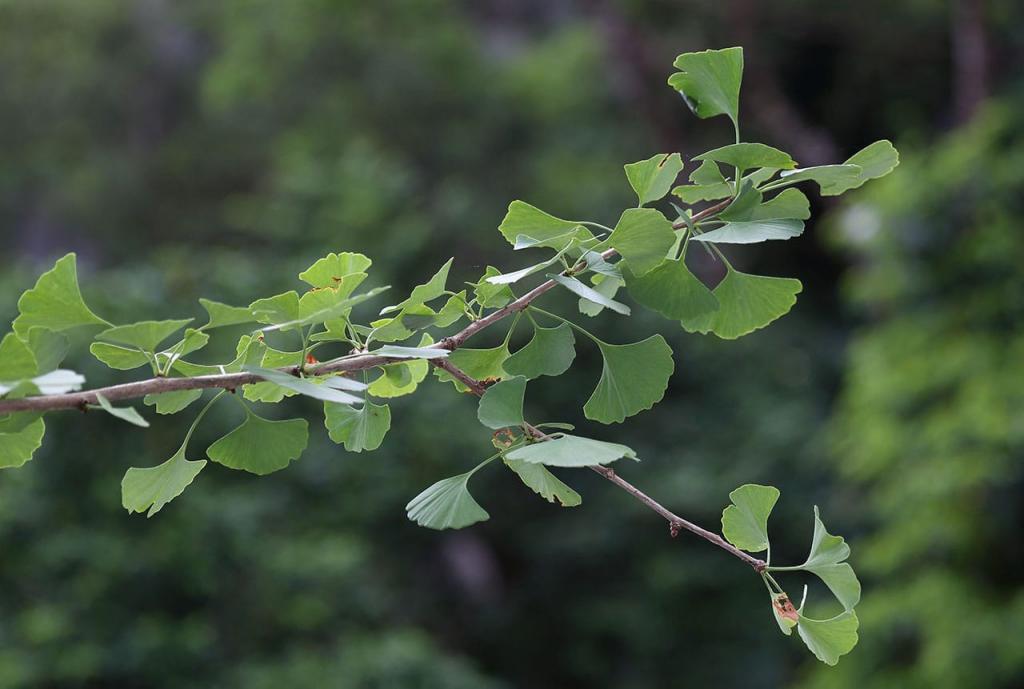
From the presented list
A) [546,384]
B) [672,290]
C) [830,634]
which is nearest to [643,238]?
[672,290]

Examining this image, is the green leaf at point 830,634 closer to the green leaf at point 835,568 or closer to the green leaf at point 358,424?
the green leaf at point 835,568

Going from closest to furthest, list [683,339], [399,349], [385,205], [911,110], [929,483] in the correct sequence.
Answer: [399,349] → [929,483] → [385,205] → [683,339] → [911,110]

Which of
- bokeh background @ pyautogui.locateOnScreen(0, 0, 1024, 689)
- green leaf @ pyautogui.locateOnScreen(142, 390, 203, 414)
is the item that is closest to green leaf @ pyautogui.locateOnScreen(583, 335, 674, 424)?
green leaf @ pyautogui.locateOnScreen(142, 390, 203, 414)

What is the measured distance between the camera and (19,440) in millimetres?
312

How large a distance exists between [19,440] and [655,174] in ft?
0.66

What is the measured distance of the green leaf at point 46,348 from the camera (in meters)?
0.29

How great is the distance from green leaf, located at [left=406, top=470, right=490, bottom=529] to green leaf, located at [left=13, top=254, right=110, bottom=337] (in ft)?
0.35

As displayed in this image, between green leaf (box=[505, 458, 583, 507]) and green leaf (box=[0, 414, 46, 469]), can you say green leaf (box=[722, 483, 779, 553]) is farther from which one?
green leaf (box=[0, 414, 46, 469])

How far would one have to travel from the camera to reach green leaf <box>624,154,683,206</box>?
32 centimetres

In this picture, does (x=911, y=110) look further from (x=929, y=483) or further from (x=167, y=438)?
(x=167, y=438)

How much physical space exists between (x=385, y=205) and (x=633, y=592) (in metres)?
1.29

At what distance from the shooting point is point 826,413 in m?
3.47

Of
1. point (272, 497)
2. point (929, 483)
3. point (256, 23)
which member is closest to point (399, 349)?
point (929, 483)

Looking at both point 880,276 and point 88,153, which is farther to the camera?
point 88,153
